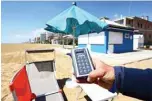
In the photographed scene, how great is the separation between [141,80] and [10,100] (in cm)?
363

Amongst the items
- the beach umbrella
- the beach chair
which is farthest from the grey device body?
the beach umbrella

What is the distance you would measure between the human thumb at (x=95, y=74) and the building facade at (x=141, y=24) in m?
36.6

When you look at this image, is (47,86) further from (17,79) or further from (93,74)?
(93,74)

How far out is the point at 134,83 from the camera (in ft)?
2.52

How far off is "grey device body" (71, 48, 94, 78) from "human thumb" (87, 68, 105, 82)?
0.03m

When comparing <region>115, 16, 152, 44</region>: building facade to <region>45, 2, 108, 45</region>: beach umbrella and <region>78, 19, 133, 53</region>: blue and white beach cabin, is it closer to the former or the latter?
<region>78, 19, 133, 53</region>: blue and white beach cabin

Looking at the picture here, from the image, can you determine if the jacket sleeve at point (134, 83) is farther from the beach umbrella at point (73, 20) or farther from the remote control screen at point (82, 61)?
the beach umbrella at point (73, 20)

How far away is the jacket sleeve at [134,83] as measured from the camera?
758mm

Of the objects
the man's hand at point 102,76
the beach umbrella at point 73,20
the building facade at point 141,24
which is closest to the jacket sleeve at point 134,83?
the man's hand at point 102,76

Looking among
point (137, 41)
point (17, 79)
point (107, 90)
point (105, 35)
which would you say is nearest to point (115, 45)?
point (105, 35)

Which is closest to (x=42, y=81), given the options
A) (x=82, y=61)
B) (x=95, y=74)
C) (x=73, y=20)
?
(x=82, y=61)

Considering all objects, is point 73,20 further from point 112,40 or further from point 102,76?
point 112,40

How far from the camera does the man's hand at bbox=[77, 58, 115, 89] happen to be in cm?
80

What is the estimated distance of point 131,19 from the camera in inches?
1486
